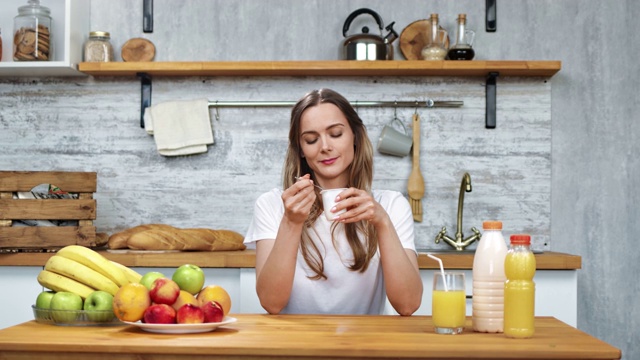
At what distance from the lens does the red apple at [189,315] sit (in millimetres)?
1692

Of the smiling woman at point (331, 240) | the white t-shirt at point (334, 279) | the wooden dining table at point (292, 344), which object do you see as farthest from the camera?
the white t-shirt at point (334, 279)

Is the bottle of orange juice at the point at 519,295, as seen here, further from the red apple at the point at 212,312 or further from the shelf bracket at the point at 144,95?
the shelf bracket at the point at 144,95

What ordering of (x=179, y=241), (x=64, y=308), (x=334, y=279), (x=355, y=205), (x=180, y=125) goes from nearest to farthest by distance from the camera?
(x=64, y=308)
(x=355, y=205)
(x=334, y=279)
(x=179, y=241)
(x=180, y=125)

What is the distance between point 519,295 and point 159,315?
729mm

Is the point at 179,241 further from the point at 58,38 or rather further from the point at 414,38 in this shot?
the point at 414,38

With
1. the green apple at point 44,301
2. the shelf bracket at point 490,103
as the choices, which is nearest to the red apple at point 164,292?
the green apple at point 44,301

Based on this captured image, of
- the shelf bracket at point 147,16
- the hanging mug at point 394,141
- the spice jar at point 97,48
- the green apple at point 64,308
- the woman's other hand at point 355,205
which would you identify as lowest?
the green apple at point 64,308

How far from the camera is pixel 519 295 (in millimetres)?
1630

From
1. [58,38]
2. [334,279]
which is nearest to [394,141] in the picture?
[334,279]

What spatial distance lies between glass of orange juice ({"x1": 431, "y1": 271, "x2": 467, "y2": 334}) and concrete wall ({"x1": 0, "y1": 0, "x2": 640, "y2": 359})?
2025 millimetres

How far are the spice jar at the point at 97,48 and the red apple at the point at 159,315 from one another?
225cm

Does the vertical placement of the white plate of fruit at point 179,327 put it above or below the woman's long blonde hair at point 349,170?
below

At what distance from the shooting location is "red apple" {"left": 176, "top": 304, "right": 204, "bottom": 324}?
1.69 metres

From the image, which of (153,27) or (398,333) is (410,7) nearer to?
(153,27)
